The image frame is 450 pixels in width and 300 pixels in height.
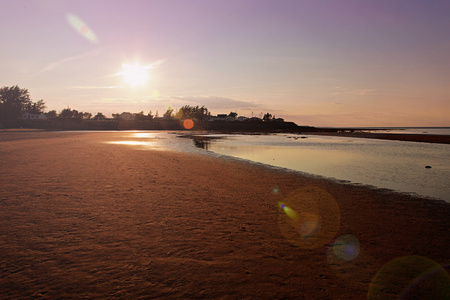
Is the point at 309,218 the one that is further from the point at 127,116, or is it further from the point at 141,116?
the point at 127,116

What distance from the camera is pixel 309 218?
809 cm

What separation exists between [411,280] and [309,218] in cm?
348

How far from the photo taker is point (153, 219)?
24.4 ft

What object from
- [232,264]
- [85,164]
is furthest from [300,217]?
[85,164]

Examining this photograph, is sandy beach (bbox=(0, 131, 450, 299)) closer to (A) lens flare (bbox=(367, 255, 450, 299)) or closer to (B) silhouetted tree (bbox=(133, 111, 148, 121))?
(A) lens flare (bbox=(367, 255, 450, 299))

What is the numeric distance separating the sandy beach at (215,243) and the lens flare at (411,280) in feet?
0.07

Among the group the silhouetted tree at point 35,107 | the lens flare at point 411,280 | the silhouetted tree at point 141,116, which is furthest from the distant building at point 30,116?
the lens flare at point 411,280

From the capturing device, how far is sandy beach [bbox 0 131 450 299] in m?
4.29

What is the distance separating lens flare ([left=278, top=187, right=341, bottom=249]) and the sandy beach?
4cm

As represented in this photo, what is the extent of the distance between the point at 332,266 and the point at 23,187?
11599 millimetres

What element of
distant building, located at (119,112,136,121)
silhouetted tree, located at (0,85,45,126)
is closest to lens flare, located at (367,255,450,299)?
silhouetted tree, located at (0,85,45,126)

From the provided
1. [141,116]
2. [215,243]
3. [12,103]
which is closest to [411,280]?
[215,243]

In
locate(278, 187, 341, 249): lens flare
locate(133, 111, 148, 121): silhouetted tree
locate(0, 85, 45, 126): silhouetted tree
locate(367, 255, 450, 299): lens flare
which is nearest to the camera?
locate(367, 255, 450, 299): lens flare

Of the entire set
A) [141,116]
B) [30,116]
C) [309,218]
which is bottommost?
[309,218]
